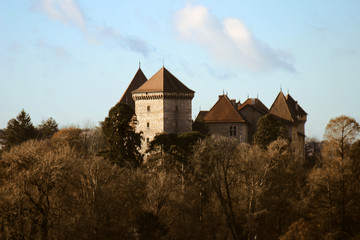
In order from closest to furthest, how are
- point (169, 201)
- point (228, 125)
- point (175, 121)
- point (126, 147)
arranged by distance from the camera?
1. point (169, 201)
2. point (126, 147)
3. point (175, 121)
4. point (228, 125)

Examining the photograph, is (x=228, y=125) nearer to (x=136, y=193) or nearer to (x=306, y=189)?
(x=306, y=189)

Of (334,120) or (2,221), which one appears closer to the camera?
(2,221)

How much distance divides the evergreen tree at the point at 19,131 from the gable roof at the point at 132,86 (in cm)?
1158

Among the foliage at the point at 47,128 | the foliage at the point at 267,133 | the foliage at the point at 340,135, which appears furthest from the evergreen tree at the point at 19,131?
the foliage at the point at 340,135

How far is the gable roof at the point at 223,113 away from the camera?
85.7m

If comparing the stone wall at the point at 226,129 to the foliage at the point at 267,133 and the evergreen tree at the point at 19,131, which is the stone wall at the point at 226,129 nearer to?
the foliage at the point at 267,133

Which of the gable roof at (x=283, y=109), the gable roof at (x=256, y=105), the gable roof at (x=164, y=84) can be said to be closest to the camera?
the gable roof at (x=164, y=84)

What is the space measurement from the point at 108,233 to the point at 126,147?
58.1 feet

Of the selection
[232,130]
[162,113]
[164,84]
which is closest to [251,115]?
[232,130]

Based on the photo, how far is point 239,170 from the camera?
5784cm

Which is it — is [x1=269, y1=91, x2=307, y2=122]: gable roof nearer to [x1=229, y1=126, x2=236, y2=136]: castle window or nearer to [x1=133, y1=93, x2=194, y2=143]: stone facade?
[x1=229, y1=126, x2=236, y2=136]: castle window

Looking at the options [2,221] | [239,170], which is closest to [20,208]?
[2,221]

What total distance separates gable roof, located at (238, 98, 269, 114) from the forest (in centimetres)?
2598

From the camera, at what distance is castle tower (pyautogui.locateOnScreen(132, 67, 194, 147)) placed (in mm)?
79688
